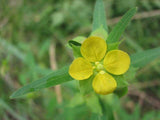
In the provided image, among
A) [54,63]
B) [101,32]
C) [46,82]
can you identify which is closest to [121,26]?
[101,32]

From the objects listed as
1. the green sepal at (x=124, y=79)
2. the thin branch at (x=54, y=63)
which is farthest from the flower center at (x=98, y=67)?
the thin branch at (x=54, y=63)

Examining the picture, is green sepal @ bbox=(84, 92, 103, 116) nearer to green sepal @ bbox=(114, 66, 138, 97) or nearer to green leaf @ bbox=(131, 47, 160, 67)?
green sepal @ bbox=(114, 66, 138, 97)

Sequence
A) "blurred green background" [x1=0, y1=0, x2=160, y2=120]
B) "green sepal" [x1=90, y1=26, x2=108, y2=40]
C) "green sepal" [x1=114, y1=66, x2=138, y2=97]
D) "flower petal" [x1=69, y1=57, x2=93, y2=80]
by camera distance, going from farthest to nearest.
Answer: "blurred green background" [x1=0, y1=0, x2=160, y2=120] < "green sepal" [x1=90, y1=26, x2=108, y2=40] < "green sepal" [x1=114, y1=66, x2=138, y2=97] < "flower petal" [x1=69, y1=57, x2=93, y2=80]

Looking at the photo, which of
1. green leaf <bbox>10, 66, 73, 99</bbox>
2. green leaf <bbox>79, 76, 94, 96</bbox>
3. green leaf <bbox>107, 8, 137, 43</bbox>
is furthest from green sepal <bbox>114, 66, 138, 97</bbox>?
green leaf <bbox>10, 66, 73, 99</bbox>

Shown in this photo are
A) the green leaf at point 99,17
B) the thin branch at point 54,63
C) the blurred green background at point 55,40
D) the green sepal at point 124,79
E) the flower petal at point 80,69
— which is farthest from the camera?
the blurred green background at point 55,40

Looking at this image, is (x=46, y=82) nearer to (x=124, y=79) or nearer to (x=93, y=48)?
(x=93, y=48)

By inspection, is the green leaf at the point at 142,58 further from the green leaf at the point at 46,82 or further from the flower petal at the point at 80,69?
the green leaf at the point at 46,82

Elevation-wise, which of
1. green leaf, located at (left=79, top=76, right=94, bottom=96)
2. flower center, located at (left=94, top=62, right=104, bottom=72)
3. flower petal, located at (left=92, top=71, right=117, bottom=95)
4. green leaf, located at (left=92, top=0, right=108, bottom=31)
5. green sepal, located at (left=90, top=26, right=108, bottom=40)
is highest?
green leaf, located at (left=92, top=0, right=108, bottom=31)

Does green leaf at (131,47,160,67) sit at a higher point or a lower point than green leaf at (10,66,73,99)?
lower
